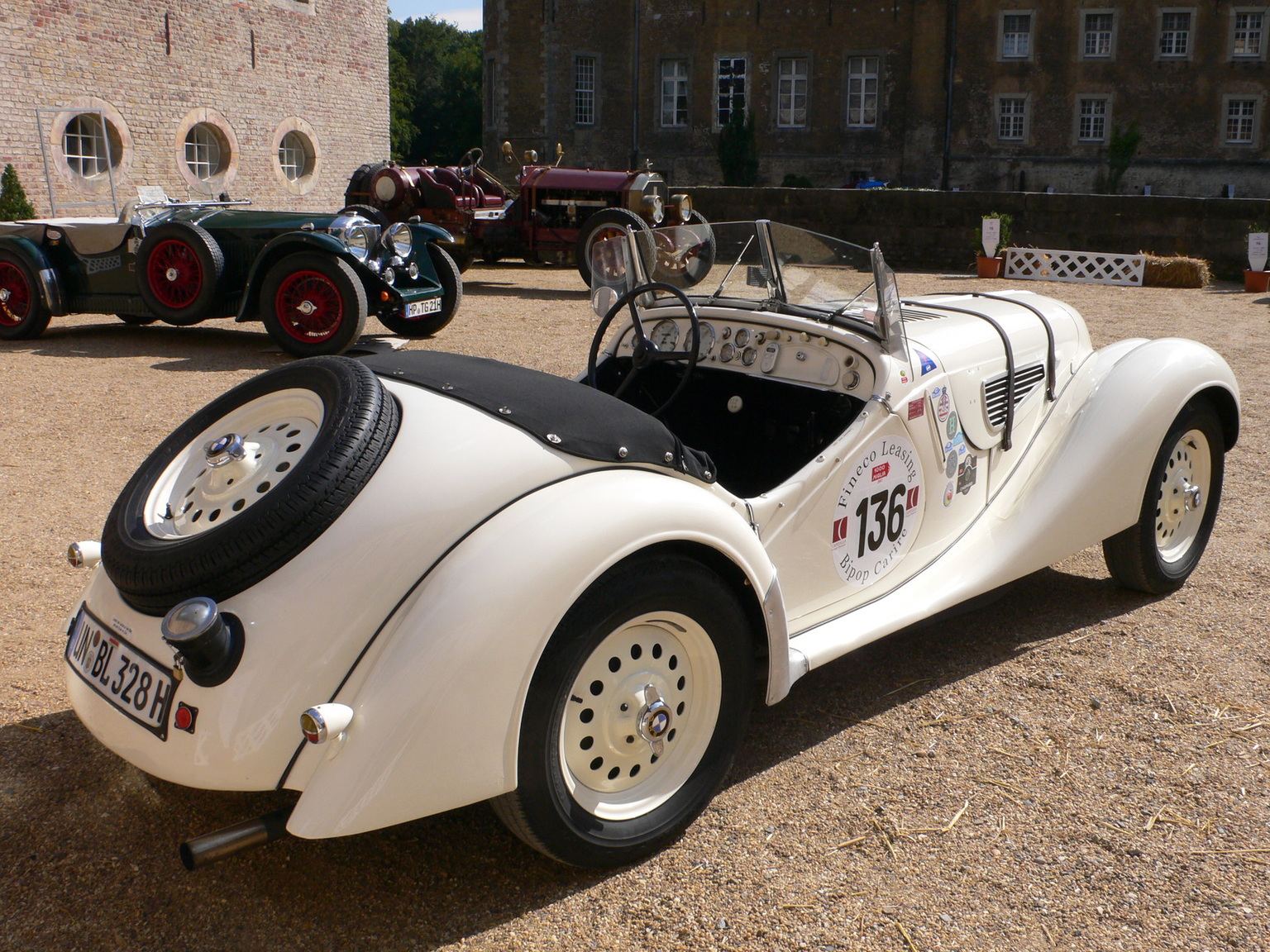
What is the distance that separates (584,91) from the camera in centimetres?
3669

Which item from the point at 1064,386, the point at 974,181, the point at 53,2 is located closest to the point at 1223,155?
the point at 974,181

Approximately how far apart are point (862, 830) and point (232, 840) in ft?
4.43

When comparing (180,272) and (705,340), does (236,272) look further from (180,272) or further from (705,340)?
(705,340)

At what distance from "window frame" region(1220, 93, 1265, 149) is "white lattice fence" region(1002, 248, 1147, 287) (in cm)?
1836

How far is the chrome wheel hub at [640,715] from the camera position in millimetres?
2158

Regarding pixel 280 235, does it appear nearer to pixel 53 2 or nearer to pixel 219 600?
pixel 219 600

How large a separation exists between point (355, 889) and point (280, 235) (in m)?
7.30

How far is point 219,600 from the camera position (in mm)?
1970

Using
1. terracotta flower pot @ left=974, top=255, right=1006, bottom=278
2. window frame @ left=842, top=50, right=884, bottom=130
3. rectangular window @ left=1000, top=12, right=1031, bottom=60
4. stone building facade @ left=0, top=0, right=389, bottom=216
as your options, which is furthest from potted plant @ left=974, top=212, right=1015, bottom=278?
window frame @ left=842, top=50, right=884, bottom=130

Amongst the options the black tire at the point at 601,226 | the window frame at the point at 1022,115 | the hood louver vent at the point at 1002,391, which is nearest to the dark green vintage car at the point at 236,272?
the black tire at the point at 601,226

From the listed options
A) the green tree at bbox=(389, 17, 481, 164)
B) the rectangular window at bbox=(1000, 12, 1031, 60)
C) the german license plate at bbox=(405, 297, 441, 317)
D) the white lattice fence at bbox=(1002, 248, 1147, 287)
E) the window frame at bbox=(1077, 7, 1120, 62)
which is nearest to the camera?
the german license plate at bbox=(405, 297, 441, 317)

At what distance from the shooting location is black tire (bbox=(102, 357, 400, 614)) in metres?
1.97

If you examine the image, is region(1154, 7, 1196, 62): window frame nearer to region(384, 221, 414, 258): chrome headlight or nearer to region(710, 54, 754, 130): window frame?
region(710, 54, 754, 130): window frame

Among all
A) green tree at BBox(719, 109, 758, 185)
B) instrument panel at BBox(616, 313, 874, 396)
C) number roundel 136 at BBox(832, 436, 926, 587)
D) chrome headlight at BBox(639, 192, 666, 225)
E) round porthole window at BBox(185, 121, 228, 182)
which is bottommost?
number roundel 136 at BBox(832, 436, 926, 587)
